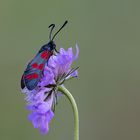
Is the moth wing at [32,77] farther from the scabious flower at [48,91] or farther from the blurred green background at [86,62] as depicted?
the blurred green background at [86,62]

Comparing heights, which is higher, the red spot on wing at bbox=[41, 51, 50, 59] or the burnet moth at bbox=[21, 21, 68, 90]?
the red spot on wing at bbox=[41, 51, 50, 59]

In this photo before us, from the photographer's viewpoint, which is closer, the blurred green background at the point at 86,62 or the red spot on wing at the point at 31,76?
the red spot on wing at the point at 31,76

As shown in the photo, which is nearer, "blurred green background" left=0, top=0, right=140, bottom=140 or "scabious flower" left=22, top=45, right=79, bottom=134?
"scabious flower" left=22, top=45, right=79, bottom=134

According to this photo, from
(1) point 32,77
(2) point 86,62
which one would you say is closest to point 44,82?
(1) point 32,77

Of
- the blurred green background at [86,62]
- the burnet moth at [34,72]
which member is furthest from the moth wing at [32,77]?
the blurred green background at [86,62]

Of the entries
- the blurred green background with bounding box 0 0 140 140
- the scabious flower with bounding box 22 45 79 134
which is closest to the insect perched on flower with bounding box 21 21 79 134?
the scabious flower with bounding box 22 45 79 134

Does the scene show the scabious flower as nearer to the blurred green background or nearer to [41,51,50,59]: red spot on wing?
[41,51,50,59]: red spot on wing

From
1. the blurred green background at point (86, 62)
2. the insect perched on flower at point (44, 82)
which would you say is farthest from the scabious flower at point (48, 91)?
the blurred green background at point (86, 62)

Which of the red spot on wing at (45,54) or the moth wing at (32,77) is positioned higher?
the red spot on wing at (45,54)
